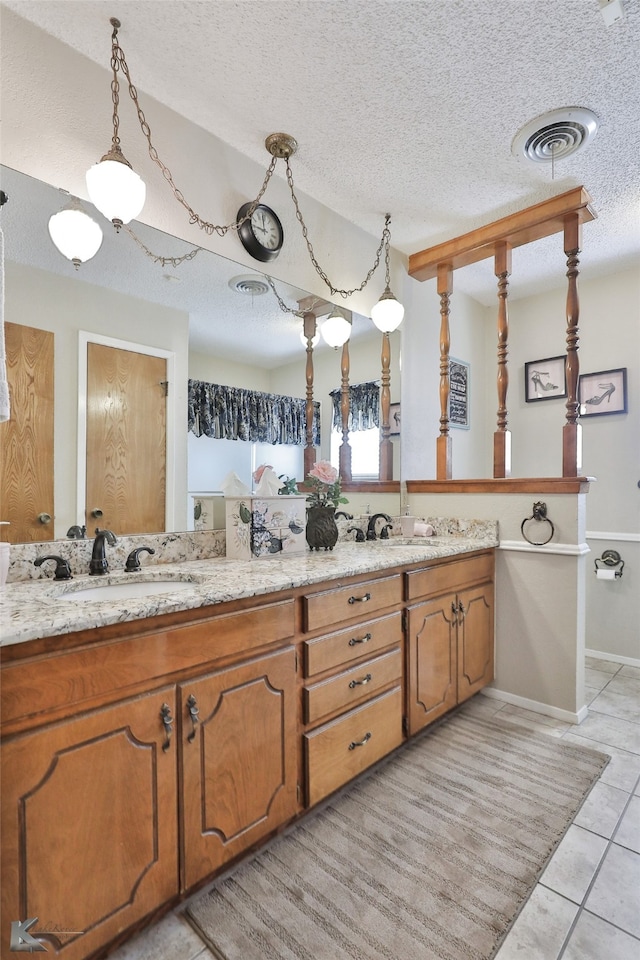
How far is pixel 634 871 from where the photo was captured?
1428mm

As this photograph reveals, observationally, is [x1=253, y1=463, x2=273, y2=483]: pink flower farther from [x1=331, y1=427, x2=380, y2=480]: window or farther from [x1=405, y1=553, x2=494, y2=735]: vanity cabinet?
[x1=405, y1=553, x2=494, y2=735]: vanity cabinet

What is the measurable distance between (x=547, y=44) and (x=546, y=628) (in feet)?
7.98

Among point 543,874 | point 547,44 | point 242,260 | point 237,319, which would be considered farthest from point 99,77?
point 543,874

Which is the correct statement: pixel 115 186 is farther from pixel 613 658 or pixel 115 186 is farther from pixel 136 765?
pixel 613 658

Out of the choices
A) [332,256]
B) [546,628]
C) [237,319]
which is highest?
[332,256]

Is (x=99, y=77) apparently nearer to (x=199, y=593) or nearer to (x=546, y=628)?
(x=199, y=593)

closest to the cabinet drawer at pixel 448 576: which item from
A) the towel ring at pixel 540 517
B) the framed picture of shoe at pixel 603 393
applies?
the towel ring at pixel 540 517

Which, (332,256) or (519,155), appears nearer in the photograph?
(519,155)

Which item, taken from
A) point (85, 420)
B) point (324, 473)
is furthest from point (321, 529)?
point (85, 420)

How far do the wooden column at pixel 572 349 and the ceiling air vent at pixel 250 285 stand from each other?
1562 millimetres

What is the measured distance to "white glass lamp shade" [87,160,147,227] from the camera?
1.47 metres

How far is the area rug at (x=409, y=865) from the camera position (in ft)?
3.98

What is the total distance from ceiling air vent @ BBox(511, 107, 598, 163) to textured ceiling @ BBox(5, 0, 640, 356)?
0.11 ft

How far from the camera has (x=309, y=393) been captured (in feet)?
7.89
